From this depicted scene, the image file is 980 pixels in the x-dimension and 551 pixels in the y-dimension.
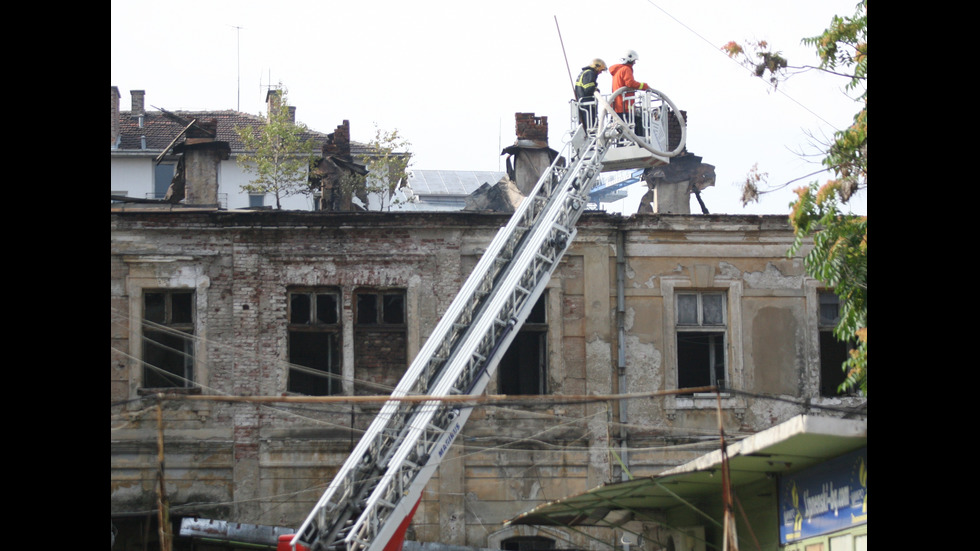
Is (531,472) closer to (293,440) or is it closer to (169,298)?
(293,440)

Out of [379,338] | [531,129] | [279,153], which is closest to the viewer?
[379,338]

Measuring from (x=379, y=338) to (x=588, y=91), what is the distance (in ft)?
16.6

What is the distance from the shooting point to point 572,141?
55.1 feet

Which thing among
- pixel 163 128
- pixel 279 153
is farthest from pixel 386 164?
pixel 163 128

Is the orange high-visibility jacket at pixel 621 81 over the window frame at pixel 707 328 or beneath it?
over

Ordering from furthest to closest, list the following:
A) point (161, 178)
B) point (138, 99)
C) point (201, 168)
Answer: point (138, 99), point (161, 178), point (201, 168)

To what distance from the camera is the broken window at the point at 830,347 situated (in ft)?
63.2

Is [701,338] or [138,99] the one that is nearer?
[701,338]

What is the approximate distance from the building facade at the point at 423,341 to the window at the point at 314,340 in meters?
0.03

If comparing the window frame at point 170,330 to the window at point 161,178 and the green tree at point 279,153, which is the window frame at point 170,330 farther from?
the window at point 161,178

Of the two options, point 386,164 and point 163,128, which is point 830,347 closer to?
point 386,164

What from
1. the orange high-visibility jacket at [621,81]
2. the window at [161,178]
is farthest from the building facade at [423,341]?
the window at [161,178]

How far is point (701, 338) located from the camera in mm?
19281
